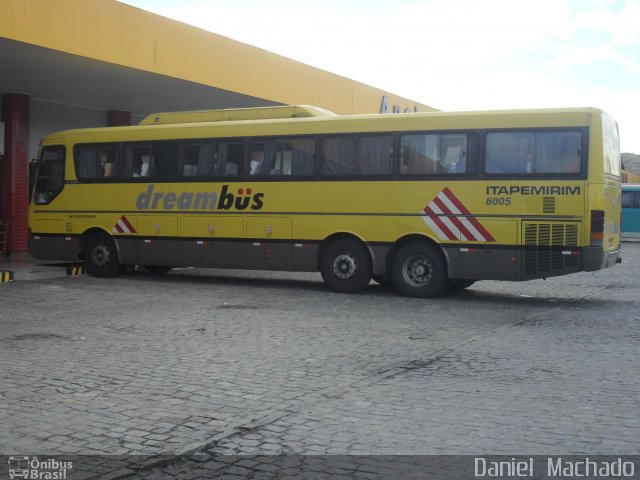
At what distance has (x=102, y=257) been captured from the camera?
1727cm

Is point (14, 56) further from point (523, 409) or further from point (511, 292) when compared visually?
point (523, 409)

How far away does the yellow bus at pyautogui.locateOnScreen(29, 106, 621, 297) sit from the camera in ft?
42.7

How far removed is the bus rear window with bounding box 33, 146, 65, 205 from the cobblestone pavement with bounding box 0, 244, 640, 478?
422 cm

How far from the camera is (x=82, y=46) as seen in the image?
55.0ft

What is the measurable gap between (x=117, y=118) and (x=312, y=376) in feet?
69.2

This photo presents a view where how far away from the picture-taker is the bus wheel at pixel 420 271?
1394cm

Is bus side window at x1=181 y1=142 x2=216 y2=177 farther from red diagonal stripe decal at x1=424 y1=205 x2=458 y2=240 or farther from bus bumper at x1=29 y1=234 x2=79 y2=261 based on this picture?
red diagonal stripe decal at x1=424 y1=205 x2=458 y2=240

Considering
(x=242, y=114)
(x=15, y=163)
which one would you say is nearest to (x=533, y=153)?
(x=242, y=114)

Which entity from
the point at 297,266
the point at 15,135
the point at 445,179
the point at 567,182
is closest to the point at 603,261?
the point at 567,182

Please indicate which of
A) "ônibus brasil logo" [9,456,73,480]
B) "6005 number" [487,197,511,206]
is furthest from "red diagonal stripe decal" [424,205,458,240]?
"ônibus brasil logo" [9,456,73,480]

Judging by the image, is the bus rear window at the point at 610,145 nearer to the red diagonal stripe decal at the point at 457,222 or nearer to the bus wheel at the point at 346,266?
the red diagonal stripe decal at the point at 457,222

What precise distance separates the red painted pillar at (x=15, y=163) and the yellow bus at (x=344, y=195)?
5084 millimetres

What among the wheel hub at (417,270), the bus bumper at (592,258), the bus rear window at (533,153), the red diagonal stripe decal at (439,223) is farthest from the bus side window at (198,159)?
the bus bumper at (592,258)

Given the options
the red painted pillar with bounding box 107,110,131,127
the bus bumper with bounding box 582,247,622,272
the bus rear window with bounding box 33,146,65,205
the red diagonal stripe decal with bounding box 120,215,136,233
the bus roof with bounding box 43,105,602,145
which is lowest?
the bus bumper with bounding box 582,247,622,272
